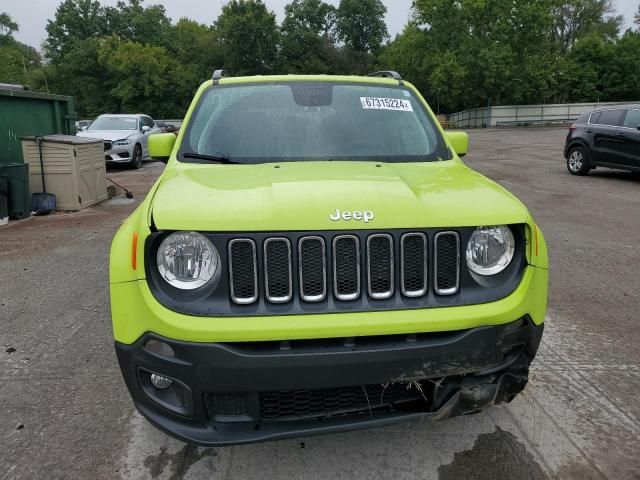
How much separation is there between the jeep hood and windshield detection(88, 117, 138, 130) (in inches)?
597

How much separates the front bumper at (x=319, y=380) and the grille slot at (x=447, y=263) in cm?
19

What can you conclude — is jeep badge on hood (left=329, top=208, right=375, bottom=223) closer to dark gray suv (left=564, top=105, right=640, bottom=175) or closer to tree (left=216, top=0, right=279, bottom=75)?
dark gray suv (left=564, top=105, right=640, bottom=175)

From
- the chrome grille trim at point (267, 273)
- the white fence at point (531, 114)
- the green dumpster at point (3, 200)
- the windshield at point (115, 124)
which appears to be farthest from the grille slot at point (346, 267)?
the white fence at point (531, 114)

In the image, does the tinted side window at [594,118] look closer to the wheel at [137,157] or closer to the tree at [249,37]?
the wheel at [137,157]

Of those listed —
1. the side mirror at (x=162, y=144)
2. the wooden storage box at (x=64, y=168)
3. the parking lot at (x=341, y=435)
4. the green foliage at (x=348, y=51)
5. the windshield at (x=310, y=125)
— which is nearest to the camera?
the parking lot at (x=341, y=435)

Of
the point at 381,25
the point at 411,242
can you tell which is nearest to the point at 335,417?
the point at 411,242

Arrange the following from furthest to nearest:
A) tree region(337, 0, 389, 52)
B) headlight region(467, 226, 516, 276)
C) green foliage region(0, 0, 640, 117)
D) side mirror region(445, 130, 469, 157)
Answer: tree region(337, 0, 389, 52), green foliage region(0, 0, 640, 117), side mirror region(445, 130, 469, 157), headlight region(467, 226, 516, 276)

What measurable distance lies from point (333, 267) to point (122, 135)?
50.9 ft

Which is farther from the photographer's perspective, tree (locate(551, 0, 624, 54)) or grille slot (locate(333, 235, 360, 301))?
tree (locate(551, 0, 624, 54))

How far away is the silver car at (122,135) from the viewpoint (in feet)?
52.2

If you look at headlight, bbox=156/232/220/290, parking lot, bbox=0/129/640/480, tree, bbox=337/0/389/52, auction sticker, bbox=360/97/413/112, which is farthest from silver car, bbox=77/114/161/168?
tree, bbox=337/0/389/52

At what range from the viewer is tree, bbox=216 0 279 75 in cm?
6662

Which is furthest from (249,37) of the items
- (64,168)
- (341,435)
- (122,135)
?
(341,435)

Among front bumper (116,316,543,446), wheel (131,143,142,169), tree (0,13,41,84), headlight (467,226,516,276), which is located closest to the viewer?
front bumper (116,316,543,446)
